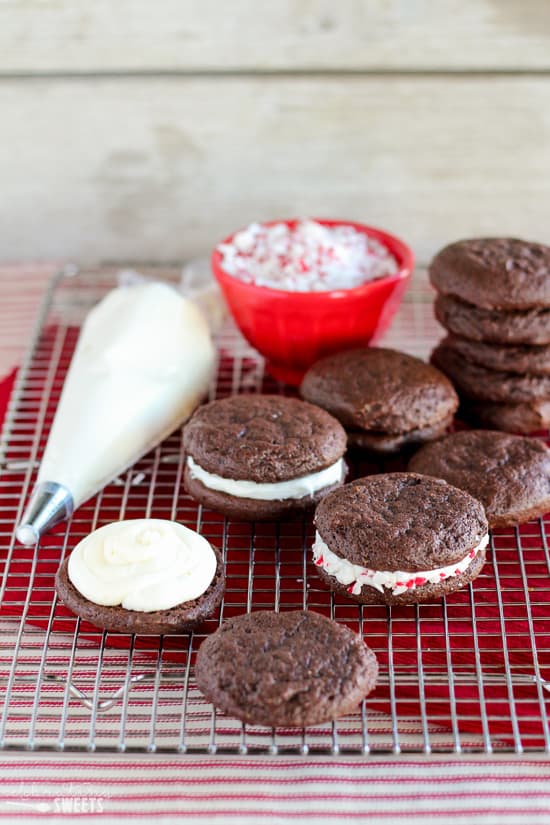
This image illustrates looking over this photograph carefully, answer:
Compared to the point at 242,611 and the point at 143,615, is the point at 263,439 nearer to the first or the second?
the point at 242,611

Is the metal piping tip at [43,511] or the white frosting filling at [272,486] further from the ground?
the white frosting filling at [272,486]

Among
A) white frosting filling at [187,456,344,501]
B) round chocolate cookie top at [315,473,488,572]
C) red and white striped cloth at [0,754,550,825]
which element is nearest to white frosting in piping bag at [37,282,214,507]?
white frosting filling at [187,456,344,501]

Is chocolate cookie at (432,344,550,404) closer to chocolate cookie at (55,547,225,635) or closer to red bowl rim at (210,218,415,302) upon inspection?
red bowl rim at (210,218,415,302)

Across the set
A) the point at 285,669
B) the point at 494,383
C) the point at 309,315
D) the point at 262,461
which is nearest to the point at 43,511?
the point at 262,461

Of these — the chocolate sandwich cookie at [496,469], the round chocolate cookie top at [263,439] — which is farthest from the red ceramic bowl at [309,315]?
the chocolate sandwich cookie at [496,469]

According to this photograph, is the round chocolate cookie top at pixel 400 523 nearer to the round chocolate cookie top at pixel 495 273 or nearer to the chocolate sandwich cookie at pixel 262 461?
the chocolate sandwich cookie at pixel 262 461
